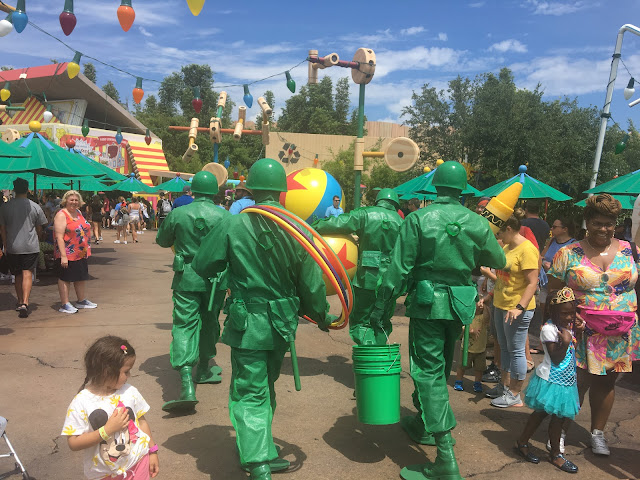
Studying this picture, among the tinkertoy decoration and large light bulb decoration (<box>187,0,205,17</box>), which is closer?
large light bulb decoration (<box>187,0,205,17</box>)

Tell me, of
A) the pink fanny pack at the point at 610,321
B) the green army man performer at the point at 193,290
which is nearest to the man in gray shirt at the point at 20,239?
the green army man performer at the point at 193,290

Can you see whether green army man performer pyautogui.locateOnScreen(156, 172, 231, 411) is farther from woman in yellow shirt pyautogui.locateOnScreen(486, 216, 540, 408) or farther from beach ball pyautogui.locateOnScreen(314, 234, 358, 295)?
woman in yellow shirt pyautogui.locateOnScreen(486, 216, 540, 408)

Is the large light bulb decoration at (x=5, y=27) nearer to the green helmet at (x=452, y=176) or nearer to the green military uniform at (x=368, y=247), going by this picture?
the green military uniform at (x=368, y=247)

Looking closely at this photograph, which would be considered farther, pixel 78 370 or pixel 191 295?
pixel 78 370

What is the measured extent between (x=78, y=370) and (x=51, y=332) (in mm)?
1697

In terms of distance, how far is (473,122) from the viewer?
2198cm

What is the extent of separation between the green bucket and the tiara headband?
4.07ft

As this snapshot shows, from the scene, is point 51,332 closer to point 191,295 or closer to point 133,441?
point 191,295

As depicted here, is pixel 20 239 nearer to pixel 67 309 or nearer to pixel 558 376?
pixel 67 309

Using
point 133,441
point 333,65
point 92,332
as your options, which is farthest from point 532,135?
point 133,441

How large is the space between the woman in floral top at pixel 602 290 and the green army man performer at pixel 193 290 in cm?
293

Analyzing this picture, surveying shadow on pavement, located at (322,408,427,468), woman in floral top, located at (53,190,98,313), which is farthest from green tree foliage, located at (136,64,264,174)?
shadow on pavement, located at (322,408,427,468)

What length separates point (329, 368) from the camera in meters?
5.84

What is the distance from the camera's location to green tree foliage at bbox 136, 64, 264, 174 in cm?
4184
